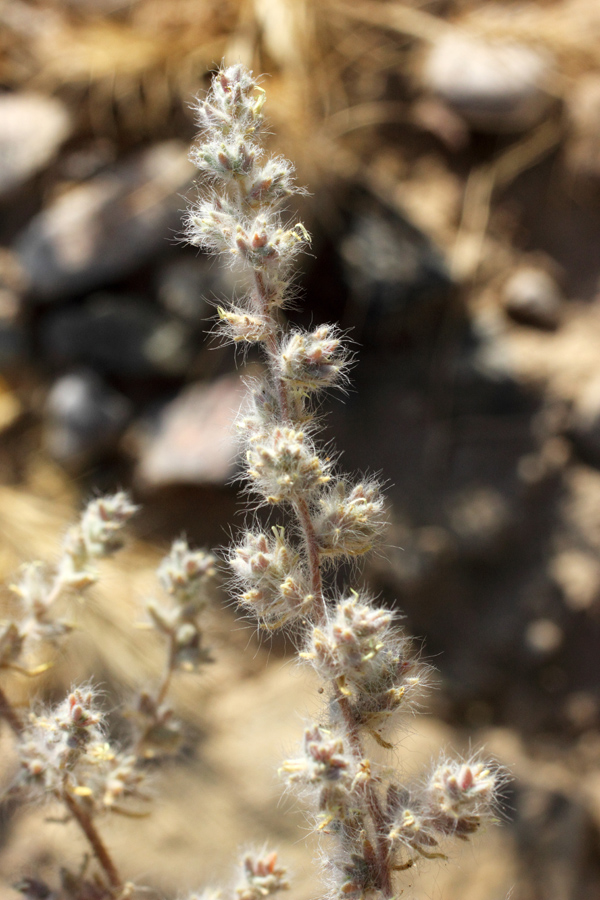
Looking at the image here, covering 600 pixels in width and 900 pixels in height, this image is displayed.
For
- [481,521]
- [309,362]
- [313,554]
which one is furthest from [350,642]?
[481,521]

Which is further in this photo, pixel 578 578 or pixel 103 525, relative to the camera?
pixel 578 578

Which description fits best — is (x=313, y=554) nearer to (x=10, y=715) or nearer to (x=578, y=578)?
(x=10, y=715)

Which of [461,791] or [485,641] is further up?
[485,641]

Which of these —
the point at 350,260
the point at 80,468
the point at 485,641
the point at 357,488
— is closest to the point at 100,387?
the point at 80,468

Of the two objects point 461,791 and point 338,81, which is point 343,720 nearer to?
point 461,791

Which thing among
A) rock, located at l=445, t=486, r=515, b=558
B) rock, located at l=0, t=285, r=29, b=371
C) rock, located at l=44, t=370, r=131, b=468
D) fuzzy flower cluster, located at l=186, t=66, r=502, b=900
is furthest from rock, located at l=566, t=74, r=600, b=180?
fuzzy flower cluster, located at l=186, t=66, r=502, b=900
